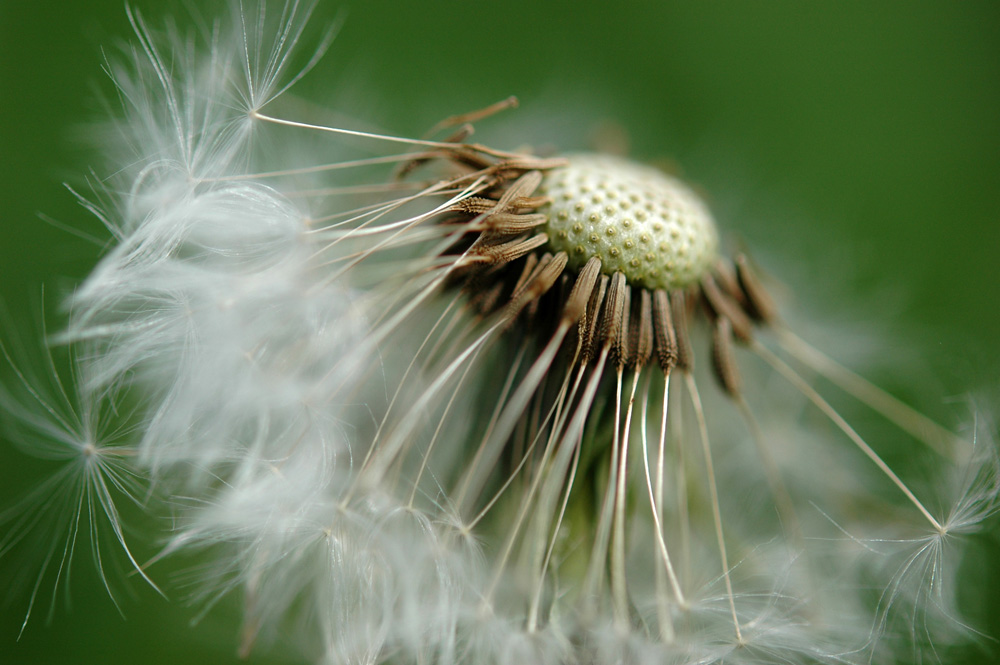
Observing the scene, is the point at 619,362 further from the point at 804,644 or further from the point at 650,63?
the point at 650,63

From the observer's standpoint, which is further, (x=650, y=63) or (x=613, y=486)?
(x=650, y=63)

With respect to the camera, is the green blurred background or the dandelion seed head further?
the green blurred background

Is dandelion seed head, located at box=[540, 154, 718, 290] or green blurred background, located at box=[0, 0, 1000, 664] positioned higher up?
green blurred background, located at box=[0, 0, 1000, 664]

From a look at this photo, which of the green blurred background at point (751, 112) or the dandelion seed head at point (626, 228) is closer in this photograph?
the dandelion seed head at point (626, 228)

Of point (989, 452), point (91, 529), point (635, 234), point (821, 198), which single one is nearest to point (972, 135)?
point (821, 198)

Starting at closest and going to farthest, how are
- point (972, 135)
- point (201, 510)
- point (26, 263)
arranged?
point (201, 510), point (26, 263), point (972, 135)
